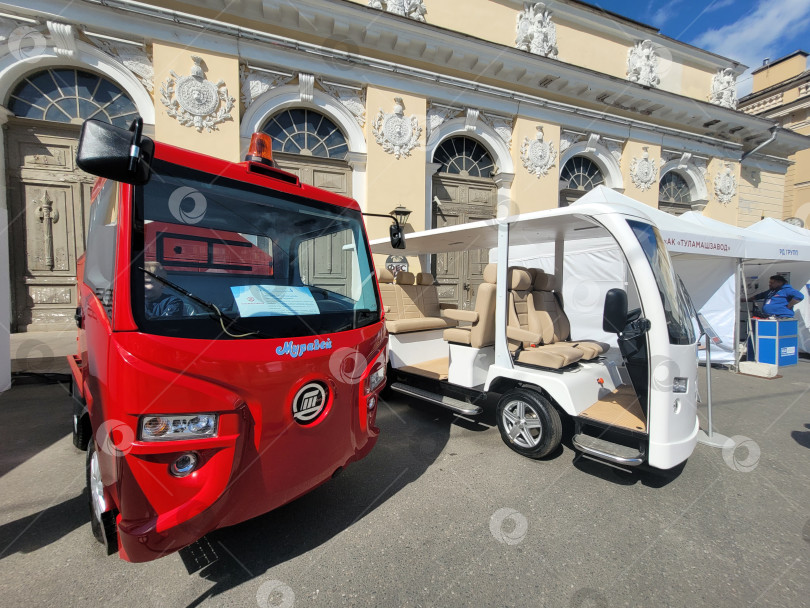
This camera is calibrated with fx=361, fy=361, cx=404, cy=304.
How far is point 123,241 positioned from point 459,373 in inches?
120

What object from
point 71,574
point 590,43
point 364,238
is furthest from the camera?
point 590,43

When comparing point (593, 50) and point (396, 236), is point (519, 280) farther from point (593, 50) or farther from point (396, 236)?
point (593, 50)

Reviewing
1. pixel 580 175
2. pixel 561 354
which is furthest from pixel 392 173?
pixel 561 354

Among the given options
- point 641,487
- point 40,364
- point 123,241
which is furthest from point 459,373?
point 40,364

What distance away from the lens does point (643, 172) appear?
1153 centimetres

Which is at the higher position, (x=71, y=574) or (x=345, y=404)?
(x=345, y=404)

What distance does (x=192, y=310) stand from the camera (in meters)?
1.71

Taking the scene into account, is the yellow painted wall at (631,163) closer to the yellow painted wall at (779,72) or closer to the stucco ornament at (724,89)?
the stucco ornament at (724,89)

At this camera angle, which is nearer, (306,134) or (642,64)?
(306,134)

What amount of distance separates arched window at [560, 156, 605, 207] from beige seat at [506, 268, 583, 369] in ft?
28.2

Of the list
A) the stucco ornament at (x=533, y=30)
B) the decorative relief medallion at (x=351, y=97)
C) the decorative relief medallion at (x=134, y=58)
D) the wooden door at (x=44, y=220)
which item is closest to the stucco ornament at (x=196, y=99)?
the decorative relief medallion at (x=134, y=58)

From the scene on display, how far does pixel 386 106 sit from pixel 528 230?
6621mm

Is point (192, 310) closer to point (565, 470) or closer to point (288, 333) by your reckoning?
point (288, 333)

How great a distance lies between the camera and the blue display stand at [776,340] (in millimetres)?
7039
